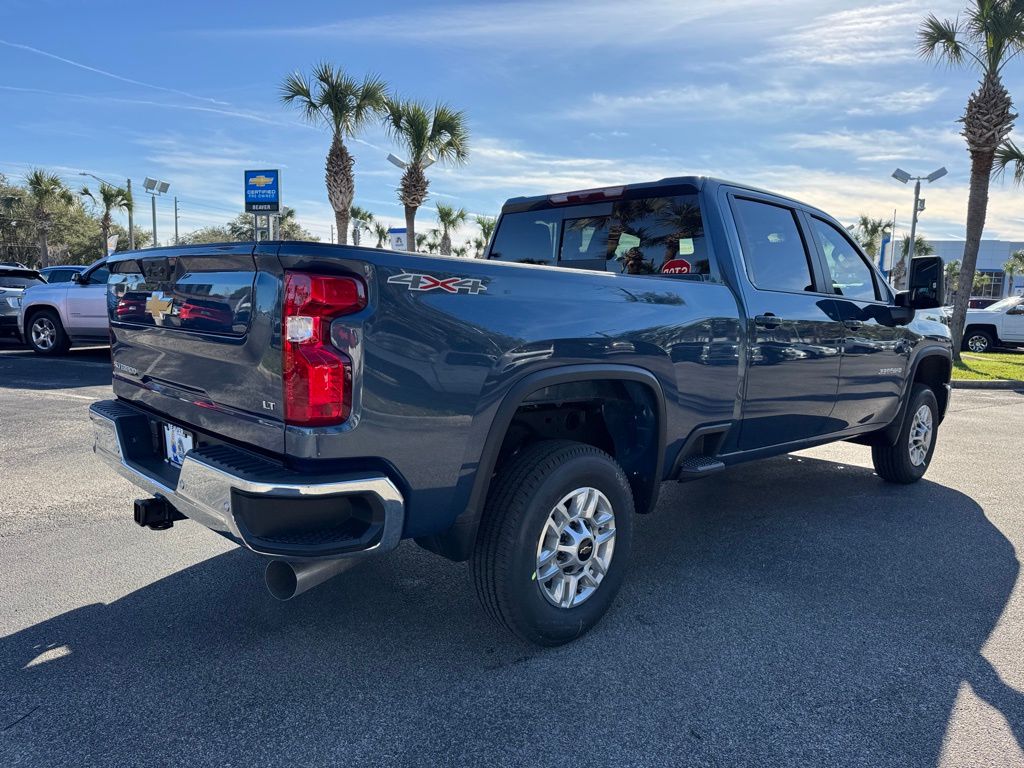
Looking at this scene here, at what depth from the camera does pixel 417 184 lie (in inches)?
912

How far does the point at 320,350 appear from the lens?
231 cm

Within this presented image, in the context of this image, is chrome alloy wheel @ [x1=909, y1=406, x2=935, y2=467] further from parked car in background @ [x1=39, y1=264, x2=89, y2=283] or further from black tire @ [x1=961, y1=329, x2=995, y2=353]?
black tire @ [x1=961, y1=329, x2=995, y2=353]

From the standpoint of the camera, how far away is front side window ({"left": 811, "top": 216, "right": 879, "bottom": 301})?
4.63 meters

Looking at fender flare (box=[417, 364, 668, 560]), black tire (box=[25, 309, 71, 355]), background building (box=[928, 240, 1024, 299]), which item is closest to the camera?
fender flare (box=[417, 364, 668, 560])

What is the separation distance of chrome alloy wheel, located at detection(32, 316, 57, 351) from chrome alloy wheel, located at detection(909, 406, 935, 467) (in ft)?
42.8

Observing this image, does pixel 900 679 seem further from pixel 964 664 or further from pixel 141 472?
pixel 141 472

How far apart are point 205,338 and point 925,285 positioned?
4528 mm

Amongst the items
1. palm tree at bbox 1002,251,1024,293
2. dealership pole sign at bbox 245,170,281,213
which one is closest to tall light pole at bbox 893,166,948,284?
dealership pole sign at bbox 245,170,281,213

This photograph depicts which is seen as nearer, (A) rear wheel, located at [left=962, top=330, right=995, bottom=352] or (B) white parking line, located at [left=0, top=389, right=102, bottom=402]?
(B) white parking line, located at [left=0, top=389, right=102, bottom=402]

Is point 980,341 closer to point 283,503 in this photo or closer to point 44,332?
point 44,332

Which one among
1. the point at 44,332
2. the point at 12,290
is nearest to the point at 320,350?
the point at 44,332

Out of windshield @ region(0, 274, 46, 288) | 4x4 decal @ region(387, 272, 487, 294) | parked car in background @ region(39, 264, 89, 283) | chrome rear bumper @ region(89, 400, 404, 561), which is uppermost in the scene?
4x4 decal @ region(387, 272, 487, 294)

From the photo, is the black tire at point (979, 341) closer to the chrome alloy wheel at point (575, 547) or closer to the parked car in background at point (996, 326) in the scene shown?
the parked car in background at point (996, 326)

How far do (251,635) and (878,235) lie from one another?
205 ft
